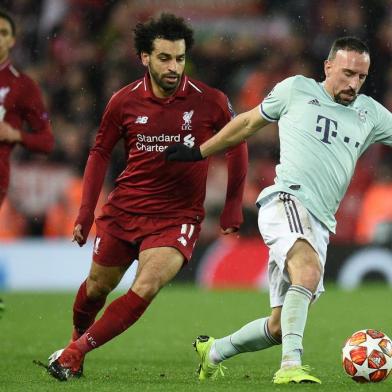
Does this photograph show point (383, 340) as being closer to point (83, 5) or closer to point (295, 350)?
point (295, 350)

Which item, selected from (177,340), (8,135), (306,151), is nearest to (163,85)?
(306,151)

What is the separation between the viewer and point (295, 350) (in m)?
6.00

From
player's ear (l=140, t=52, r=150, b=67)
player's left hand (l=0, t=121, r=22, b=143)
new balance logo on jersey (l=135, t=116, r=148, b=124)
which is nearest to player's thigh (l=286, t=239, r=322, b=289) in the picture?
new balance logo on jersey (l=135, t=116, r=148, b=124)

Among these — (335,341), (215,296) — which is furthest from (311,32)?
(335,341)

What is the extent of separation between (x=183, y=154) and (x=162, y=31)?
2.95ft

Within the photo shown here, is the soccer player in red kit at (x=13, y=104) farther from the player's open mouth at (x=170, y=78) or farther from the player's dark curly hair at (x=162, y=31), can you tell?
the player's open mouth at (x=170, y=78)

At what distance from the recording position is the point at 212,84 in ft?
55.3

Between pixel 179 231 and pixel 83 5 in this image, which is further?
pixel 83 5

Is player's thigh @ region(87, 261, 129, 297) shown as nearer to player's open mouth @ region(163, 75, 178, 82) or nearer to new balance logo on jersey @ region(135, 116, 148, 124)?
new balance logo on jersey @ region(135, 116, 148, 124)

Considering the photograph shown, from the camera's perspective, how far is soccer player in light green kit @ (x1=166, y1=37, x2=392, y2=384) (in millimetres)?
6312

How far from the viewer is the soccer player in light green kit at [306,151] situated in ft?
20.7

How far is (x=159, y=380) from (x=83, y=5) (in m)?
11.7

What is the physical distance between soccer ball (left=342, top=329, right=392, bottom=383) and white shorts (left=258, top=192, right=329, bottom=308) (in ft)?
1.16

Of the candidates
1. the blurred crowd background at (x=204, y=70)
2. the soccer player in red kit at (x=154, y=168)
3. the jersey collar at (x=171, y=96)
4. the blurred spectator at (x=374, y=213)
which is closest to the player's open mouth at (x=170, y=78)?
the soccer player in red kit at (x=154, y=168)
